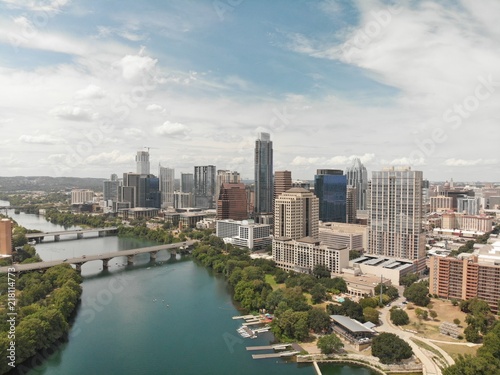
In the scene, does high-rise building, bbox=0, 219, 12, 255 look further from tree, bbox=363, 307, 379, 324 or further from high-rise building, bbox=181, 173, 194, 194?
high-rise building, bbox=181, 173, 194, 194

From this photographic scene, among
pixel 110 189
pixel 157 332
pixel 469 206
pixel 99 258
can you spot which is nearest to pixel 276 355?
pixel 157 332

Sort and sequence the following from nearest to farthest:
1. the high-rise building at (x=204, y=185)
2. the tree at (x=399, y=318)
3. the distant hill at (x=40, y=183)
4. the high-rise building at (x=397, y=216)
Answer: the tree at (x=399, y=318), the high-rise building at (x=397, y=216), the high-rise building at (x=204, y=185), the distant hill at (x=40, y=183)

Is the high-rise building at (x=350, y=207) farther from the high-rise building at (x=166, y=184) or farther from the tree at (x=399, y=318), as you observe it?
the high-rise building at (x=166, y=184)

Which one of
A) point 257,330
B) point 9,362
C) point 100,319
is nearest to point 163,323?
point 100,319

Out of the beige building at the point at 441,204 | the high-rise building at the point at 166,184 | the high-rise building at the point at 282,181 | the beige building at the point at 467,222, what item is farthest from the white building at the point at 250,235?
the high-rise building at the point at 166,184

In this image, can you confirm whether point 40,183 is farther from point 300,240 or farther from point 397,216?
point 397,216

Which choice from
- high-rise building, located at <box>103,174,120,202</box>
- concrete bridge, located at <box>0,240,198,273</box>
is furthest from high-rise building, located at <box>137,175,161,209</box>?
concrete bridge, located at <box>0,240,198,273</box>
